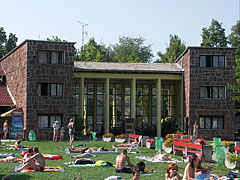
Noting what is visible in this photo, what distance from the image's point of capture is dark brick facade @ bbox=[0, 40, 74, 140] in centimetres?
3462

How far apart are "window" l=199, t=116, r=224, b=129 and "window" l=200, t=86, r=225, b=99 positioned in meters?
1.66

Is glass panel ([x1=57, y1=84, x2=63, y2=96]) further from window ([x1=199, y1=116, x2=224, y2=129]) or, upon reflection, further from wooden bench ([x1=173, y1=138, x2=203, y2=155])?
wooden bench ([x1=173, y1=138, x2=203, y2=155])

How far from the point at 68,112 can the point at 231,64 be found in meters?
13.4

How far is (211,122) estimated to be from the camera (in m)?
37.8

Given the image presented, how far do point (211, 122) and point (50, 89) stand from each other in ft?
42.3

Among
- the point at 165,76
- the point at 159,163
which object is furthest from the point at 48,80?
the point at 159,163

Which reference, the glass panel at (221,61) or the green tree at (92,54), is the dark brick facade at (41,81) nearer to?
the glass panel at (221,61)

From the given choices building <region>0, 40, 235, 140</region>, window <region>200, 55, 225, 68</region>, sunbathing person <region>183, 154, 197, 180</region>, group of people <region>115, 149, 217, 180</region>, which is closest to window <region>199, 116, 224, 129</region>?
building <region>0, 40, 235, 140</region>

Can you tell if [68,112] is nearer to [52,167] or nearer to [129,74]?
[129,74]

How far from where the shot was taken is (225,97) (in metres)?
37.9

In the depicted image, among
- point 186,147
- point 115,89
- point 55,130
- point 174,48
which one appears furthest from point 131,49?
point 186,147

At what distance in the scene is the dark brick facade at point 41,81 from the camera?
34.6m

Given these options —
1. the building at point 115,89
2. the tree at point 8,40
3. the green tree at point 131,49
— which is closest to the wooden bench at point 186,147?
the building at point 115,89

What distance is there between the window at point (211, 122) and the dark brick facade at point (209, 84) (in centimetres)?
37
